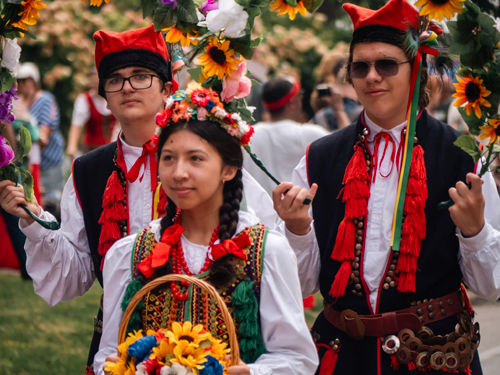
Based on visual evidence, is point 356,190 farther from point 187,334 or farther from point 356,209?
point 187,334

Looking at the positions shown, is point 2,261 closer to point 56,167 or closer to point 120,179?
point 56,167

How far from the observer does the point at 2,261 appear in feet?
27.7

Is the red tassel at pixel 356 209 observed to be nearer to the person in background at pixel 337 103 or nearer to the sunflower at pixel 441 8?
the sunflower at pixel 441 8

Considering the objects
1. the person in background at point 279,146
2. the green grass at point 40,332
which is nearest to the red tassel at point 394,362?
the person in background at point 279,146

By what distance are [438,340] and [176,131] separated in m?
1.39

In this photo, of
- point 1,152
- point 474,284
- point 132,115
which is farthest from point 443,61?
point 1,152

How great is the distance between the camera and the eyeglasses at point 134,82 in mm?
3318

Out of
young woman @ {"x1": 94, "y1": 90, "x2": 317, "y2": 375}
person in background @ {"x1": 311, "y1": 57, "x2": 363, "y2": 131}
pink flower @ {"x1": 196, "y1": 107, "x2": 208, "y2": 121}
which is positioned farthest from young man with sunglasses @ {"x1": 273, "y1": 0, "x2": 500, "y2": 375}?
person in background @ {"x1": 311, "y1": 57, "x2": 363, "y2": 131}

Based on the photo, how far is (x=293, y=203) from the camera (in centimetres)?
288

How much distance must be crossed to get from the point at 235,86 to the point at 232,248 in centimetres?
66

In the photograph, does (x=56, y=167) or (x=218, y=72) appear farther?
(x=56, y=167)

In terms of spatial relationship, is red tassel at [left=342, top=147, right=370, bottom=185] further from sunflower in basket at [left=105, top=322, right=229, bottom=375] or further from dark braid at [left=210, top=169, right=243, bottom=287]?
sunflower in basket at [left=105, top=322, right=229, bottom=375]

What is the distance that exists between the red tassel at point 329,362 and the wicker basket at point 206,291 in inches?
34.4

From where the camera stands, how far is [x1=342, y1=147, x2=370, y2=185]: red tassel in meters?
3.09
